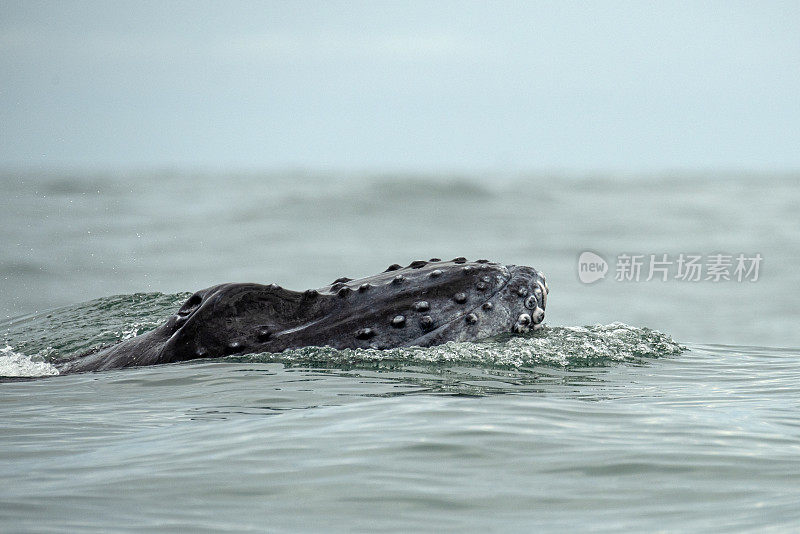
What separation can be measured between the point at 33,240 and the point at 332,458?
28.7 metres

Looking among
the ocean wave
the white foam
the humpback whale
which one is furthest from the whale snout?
the white foam

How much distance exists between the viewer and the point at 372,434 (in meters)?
5.78

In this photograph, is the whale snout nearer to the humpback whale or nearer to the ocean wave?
the humpback whale

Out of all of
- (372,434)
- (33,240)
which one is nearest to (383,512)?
(372,434)

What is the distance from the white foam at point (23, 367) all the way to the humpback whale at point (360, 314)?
0.62 metres

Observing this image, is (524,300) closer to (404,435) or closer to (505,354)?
(505,354)

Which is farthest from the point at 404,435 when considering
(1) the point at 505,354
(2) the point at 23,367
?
(2) the point at 23,367

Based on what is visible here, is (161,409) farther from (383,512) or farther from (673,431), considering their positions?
(673,431)

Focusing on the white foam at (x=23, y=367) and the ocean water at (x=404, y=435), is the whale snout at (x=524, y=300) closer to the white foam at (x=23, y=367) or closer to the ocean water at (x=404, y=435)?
the ocean water at (x=404, y=435)

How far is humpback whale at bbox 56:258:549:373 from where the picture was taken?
26.0 feet

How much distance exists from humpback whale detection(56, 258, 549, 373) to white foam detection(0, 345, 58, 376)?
2.03 ft

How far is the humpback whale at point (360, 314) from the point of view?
7.92 m

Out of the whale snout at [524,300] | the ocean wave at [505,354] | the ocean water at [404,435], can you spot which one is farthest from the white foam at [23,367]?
the whale snout at [524,300]

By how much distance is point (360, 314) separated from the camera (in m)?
8.02
